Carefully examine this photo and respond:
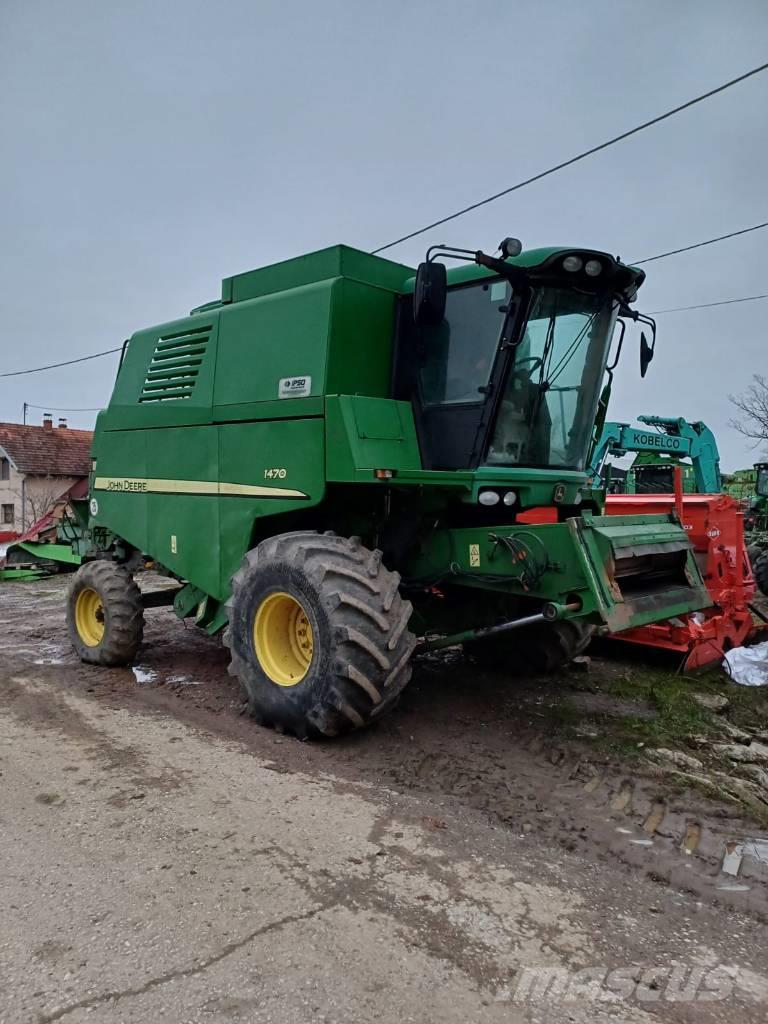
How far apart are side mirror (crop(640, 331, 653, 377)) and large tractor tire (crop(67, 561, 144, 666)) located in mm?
4732

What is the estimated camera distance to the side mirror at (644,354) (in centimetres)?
568

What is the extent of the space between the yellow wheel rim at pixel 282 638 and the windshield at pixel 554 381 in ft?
5.61

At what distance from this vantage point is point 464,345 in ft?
17.0

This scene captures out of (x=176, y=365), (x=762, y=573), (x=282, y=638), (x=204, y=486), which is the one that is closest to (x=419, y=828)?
(x=282, y=638)

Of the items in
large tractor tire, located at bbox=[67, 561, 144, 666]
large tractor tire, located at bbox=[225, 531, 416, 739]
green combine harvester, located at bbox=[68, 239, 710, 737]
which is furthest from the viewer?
large tractor tire, located at bbox=[67, 561, 144, 666]

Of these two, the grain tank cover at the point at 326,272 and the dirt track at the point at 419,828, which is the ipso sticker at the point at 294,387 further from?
the dirt track at the point at 419,828

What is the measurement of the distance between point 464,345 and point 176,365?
273 cm

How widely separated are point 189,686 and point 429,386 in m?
3.22

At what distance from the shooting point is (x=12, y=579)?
14.3 meters

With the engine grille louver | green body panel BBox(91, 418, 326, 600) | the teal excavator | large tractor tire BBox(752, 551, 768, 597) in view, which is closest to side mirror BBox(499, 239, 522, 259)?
green body panel BBox(91, 418, 326, 600)

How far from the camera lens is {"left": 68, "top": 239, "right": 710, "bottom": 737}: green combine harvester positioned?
4684 mm

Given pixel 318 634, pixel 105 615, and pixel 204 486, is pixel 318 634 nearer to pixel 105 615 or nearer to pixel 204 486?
pixel 204 486

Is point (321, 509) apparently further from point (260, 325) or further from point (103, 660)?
point (103, 660)

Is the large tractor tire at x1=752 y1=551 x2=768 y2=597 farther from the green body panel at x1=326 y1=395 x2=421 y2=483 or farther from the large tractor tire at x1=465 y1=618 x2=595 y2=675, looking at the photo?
the green body panel at x1=326 y1=395 x2=421 y2=483
